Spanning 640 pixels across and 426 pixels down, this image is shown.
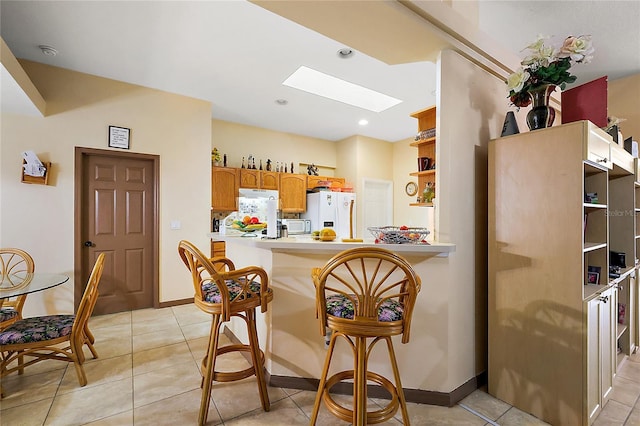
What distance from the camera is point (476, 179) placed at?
2102 millimetres

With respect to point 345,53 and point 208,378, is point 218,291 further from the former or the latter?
point 345,53

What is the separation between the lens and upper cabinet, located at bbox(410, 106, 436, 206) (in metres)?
3.23

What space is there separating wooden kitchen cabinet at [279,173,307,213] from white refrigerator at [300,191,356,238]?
0.16m

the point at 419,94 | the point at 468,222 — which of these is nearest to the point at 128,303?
the point at 468,222

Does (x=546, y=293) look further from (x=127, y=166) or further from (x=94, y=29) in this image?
(x=127, y=166)

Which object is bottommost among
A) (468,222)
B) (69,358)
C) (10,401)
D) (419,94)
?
(10,401)

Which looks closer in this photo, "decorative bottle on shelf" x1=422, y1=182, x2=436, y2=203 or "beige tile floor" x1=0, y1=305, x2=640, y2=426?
"beige tile floor" x1=0, y1=305, x2=640, y2=426

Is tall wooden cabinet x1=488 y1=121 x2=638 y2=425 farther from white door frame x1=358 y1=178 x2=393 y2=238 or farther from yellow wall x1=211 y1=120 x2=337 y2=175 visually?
yellow wall x1=211 y1=120 x2=337 y2=175

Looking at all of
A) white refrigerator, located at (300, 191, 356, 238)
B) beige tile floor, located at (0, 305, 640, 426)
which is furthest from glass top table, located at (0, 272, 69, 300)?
white refrigerator, located at (300, 191, 356, 238)

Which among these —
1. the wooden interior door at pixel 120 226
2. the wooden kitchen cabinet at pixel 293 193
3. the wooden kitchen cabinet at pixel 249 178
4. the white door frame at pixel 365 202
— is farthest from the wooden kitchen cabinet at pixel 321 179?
the wooden interior door at pixel 120 226

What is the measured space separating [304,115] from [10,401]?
4.33 m

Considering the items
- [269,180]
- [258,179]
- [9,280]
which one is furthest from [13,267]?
[269,180]

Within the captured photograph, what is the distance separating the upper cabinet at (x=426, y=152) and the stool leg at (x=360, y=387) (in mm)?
2258

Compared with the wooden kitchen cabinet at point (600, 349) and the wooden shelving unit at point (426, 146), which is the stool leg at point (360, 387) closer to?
the wooden kitchen cabinet at point (600, 349)
